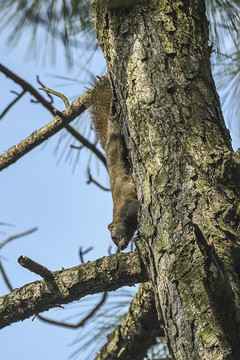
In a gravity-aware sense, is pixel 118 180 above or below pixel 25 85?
below

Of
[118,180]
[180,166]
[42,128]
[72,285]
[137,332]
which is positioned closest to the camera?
[180,166]

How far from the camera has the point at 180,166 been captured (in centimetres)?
144

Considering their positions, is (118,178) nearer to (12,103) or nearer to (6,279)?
(12,103)

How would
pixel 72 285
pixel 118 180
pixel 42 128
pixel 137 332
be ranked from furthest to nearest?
pixel 118 180
pixel 42 128
pixel 137 332
pixel 72 285

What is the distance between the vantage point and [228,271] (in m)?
1.21

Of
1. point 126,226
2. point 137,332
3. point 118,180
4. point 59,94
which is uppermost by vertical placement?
point 59,94

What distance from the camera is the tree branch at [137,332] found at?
1830 millimetres

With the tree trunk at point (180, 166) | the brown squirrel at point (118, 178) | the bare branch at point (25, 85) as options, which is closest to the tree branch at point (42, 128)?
the bare branch at point (25, 85)

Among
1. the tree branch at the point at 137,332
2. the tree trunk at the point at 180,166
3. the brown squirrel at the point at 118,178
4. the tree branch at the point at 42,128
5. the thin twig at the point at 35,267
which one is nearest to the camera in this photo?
the tree trunk at the point at 180,166

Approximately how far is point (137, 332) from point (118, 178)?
907 millimetres

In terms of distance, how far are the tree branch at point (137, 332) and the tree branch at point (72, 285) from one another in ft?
0.86

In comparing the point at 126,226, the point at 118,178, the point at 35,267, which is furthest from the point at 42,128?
the point at 35,267

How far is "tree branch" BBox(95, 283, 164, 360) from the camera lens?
1830mm

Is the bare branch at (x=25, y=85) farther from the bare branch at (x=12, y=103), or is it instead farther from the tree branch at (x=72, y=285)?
the tree branch at (x=72, y=285)
